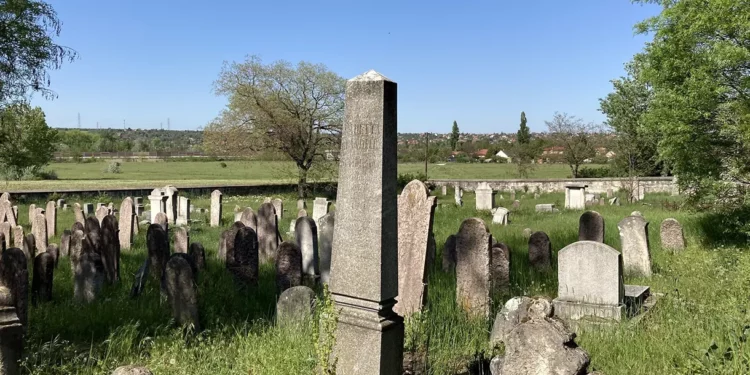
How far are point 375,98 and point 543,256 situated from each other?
7.01m

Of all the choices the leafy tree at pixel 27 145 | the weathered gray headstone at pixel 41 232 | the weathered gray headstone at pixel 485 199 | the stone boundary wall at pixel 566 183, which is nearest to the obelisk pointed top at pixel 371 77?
the weathered gray headstone at pixel 41 232

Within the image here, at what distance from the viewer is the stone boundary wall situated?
1398 inches

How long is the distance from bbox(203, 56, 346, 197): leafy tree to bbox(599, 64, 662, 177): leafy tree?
16.3 m

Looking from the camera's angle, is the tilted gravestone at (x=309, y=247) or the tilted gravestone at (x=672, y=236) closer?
the tilted gravestone at (x=309, y=247)

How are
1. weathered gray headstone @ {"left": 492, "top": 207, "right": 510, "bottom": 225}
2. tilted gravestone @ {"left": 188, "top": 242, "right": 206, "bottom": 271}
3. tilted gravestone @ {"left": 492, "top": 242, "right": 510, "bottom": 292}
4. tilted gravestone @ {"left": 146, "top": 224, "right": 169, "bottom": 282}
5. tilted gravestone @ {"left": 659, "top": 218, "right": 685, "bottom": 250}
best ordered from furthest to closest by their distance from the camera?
weathered gray headstone @ {"left": 492, "top": 207, "right": 510, "bottom": 225} → tilted gravestone @ {"left": 659, "top": 218, "right": 685, "bottom": 250} → tilted gravestone @ {"left": 188, "top": 242, "right": 206, "bottom": 271} → tilted gravestone @ {"left": 146, "top": 224, "right": 169, "bottom": 282} → tilted gravestone @ {"left": 492, "top": 242, "right": 510, "bottom": 292}

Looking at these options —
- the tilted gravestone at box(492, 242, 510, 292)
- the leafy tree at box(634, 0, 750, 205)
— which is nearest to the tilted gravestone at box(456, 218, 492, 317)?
the tilted gravestone at box(492, 242, 510, 292)

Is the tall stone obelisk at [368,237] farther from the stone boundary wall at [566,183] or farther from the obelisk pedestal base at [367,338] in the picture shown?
the stone boundary wall at [566,183]

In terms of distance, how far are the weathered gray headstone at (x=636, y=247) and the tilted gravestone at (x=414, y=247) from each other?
5255mm

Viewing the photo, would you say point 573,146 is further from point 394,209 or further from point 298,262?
point 394,209

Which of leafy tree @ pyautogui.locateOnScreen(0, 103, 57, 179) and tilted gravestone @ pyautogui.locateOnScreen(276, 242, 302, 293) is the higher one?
leafy tree @ pyautogui.locateOnScreen(0, 103, 57, 179)

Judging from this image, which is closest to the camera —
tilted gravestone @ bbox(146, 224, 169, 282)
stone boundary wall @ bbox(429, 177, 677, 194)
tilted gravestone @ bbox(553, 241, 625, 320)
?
tilted gravestone @ bbox(553, 241, 625, 320)

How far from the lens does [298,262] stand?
8383 millimetres

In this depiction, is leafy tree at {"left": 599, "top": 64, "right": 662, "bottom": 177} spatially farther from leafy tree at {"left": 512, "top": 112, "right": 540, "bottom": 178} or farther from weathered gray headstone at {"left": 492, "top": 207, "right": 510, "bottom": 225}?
weathered gray headstone at {"left": 492, "top": 207, "right": 510, "bottom": 225}

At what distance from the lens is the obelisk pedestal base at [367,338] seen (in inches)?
170
